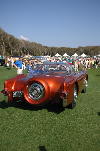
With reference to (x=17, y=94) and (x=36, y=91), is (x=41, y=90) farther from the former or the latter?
(x=17, y=94)

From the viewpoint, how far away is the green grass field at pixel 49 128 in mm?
3281

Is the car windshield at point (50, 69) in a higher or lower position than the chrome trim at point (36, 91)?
higher

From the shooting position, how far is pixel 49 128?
4102mm

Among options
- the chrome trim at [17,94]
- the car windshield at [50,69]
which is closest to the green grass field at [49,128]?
the chrome trim at [17,94]

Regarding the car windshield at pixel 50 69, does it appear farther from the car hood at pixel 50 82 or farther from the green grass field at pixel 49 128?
the green grass field at pixel 49 128

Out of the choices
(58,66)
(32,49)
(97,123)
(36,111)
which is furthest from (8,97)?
(32,49)

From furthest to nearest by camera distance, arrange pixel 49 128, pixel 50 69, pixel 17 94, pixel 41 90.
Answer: pixel 50 69 → pixel 17 94 → pixel 41 90 → pixel 49 128

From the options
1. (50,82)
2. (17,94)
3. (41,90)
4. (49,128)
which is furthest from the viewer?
(17,94)

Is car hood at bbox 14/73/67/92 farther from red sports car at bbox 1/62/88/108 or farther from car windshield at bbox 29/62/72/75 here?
car windshield at bbox 29/62/72/75

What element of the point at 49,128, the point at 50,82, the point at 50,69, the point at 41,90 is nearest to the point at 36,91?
the point at 41,90

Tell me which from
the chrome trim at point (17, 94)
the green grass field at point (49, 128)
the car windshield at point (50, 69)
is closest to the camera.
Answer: the green grass field at point (49, 128)

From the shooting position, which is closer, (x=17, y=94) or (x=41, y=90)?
(x=41, y=90)

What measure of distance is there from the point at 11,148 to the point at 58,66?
3929mm

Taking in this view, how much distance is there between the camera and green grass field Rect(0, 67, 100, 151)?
328 centimetres
